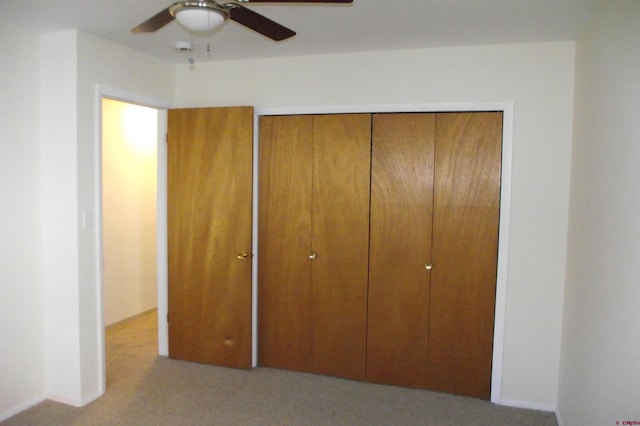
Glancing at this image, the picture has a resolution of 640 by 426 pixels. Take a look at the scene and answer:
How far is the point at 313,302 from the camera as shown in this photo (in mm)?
3451

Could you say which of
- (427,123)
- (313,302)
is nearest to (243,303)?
(313,302)

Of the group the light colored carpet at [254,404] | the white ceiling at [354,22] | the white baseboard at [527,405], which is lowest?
the light colored carpet at [254,404]

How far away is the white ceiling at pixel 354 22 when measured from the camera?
7.73 ft

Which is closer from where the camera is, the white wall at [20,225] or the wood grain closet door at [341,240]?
the white wall at [20,225]

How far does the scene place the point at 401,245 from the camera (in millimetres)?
3234

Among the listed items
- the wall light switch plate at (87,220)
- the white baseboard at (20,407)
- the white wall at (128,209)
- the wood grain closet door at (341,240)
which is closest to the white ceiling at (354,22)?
the wood grain closet door at (341,240)

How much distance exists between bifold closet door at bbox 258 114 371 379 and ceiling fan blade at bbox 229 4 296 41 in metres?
1.42

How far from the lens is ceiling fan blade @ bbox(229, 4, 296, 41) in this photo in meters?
1.74

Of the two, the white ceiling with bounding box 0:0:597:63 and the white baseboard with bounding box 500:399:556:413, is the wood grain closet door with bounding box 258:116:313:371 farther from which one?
→ the white baseboard with bounding box 500:399:556:413

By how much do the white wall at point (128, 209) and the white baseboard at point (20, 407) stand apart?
1417mm

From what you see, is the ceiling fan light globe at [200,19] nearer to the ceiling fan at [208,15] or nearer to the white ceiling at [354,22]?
the ceiling fan at [208,15]

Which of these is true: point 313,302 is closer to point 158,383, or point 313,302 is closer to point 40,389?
point 158,383

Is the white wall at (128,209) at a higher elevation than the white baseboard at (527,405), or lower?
higher

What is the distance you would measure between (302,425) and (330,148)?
6.25 ft
